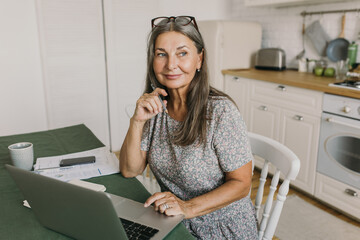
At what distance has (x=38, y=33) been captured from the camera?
10.0 feet

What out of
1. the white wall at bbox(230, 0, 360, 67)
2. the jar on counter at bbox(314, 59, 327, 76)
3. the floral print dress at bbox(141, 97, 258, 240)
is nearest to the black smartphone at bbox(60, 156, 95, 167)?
the floral print dress at bbox(141, 97, 258, 240)

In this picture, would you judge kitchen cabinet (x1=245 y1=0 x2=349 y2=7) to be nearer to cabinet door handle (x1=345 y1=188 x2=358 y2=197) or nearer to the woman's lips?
cabinet door handle (x1=345 y1=188 x2=358 y2=197)

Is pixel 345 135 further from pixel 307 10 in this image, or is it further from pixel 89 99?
pixel 89 99

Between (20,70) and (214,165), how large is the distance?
8.39 feet

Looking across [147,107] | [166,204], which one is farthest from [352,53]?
[166,204]

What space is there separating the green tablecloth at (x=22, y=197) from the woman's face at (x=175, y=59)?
413mm

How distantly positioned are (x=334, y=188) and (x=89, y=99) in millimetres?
2429

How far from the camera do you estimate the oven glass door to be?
2.17 metres

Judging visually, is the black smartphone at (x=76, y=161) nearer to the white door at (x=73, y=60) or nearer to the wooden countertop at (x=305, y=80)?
the wooden countertop at (x=305, y=80)

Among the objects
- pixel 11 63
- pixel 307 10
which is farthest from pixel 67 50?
pixel 307 10

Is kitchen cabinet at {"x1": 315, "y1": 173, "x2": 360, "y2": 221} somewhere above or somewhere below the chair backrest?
below

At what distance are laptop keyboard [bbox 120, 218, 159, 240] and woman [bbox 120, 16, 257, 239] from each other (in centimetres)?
27

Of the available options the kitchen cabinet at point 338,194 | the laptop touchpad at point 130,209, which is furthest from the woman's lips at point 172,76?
the kitchen cabinet at point 338,194

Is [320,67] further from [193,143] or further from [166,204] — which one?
[166,204]
